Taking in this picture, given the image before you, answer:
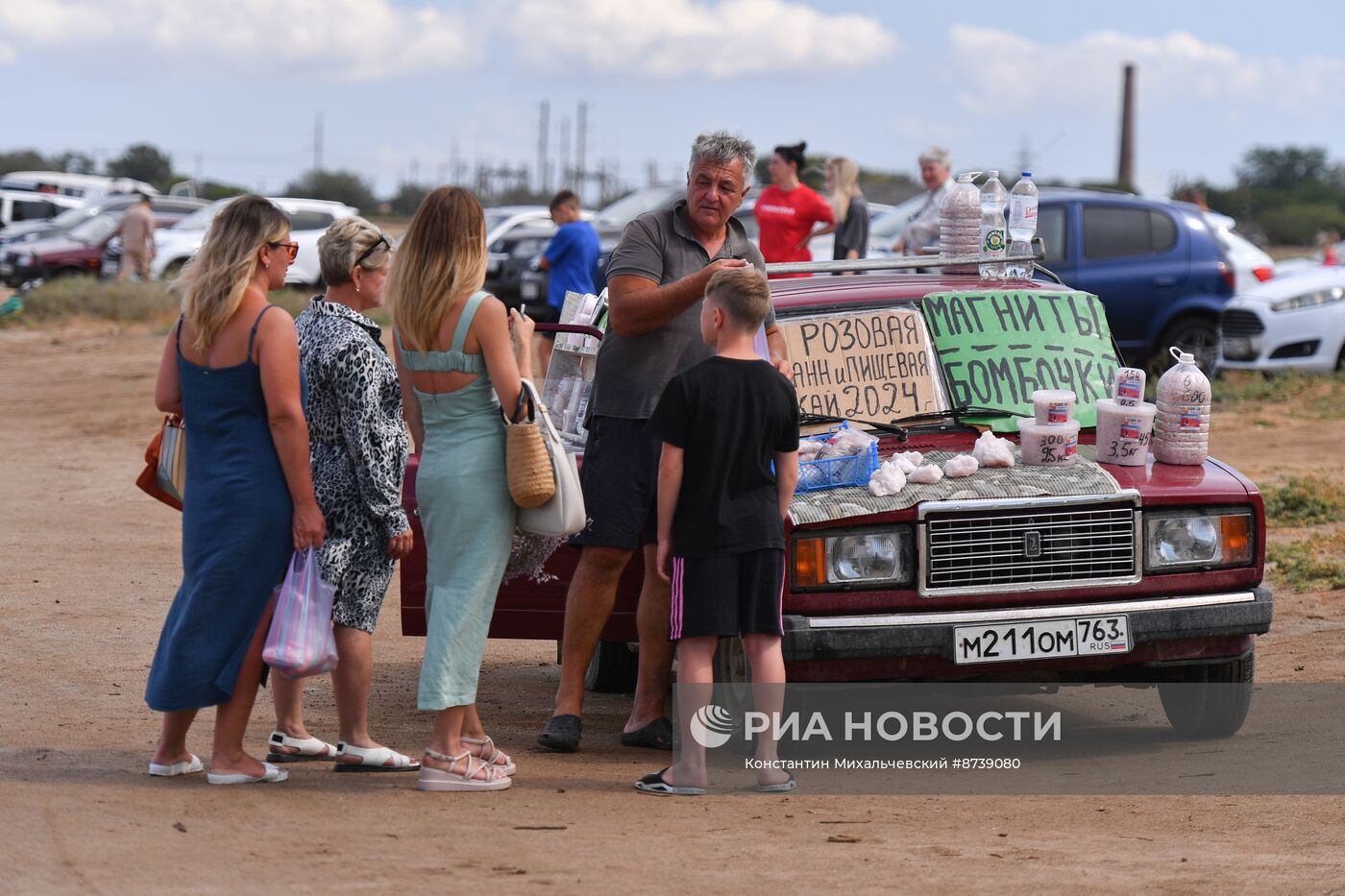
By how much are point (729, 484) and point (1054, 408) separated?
1456mm

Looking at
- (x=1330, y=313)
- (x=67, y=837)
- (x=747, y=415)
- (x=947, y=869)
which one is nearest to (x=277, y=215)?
(x=747, y=415)

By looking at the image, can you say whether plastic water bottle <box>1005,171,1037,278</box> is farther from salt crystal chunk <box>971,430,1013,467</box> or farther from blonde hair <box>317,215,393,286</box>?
blonde hair <box>317,215,393,286</box>

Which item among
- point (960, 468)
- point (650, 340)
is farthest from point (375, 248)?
point (960, 468)

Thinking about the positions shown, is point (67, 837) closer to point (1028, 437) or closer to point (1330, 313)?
point (1028, 437)

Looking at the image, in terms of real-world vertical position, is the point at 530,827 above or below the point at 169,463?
below

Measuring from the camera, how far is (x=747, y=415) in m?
5.15

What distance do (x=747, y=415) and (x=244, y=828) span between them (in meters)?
1.85

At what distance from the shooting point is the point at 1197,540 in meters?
5.87

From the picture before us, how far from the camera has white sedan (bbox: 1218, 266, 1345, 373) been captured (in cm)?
1555

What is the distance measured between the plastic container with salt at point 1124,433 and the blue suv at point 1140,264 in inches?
366

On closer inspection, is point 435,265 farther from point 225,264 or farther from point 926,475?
point 926,475

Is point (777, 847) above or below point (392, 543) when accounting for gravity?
below

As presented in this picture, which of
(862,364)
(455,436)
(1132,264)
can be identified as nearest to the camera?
(455,436)

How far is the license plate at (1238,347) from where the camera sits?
15617 millimetres
